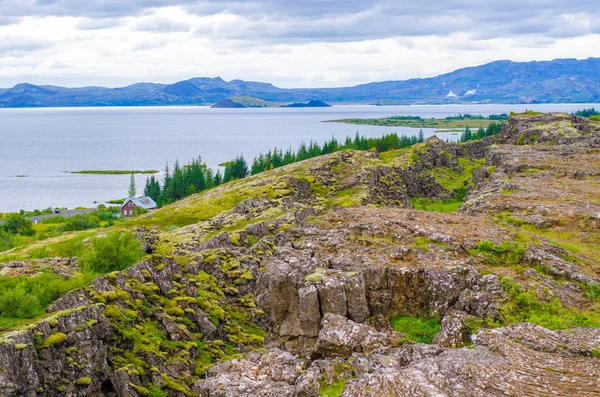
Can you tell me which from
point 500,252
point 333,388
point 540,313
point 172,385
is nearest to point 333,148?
point 500,252

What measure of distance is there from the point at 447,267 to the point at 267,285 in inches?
396

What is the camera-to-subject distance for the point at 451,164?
359 feet

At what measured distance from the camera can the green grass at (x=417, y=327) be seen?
28.1 meters

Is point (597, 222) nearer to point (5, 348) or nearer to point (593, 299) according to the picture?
point (593, 299)

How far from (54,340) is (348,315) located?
14.0 meters

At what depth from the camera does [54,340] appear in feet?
80.7

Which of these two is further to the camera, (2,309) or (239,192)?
(239,192)

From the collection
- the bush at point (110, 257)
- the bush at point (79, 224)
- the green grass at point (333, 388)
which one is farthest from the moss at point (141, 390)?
the bush at point (79, 224)

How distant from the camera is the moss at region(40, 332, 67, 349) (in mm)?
24312

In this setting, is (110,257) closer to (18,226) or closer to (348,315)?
(348,315)

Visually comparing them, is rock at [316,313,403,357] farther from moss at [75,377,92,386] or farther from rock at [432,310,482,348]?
moss at [75,377,92,386]

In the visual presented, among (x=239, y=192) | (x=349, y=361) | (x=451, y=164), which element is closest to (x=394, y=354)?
(x=349, y=361)

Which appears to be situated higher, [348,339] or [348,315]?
[348,339]

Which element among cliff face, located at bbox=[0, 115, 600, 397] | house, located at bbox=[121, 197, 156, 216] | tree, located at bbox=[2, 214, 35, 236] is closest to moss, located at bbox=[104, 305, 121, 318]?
cliff face, located at bbox=[0, 115, 600, 397]
